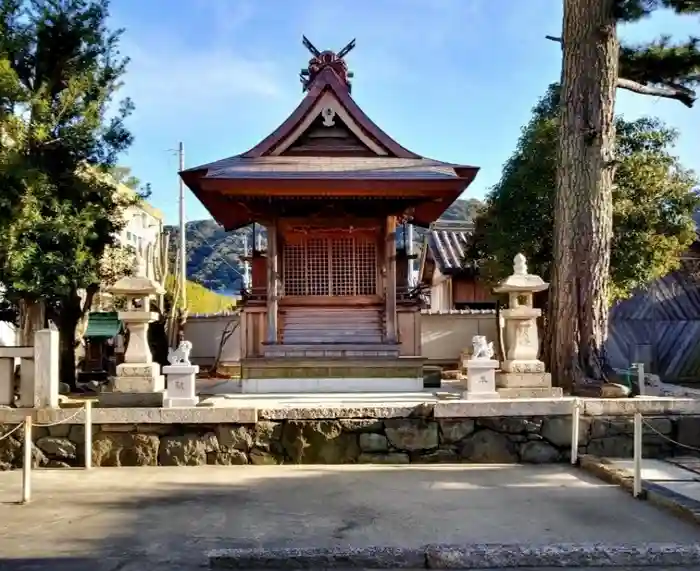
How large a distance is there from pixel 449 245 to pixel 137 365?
18176 millimetres

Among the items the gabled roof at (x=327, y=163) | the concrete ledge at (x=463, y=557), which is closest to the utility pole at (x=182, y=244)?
the gabled roof at (x=327, y=163)

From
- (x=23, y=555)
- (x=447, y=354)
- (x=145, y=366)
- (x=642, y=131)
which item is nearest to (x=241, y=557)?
(x=23, y=555)

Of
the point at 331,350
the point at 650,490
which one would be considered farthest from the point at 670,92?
the point at 650,490

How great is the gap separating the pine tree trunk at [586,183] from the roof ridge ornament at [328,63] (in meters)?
4.71

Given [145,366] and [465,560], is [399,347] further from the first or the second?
[465,560]

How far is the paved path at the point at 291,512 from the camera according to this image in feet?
20.6

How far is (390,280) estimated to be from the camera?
1452cm

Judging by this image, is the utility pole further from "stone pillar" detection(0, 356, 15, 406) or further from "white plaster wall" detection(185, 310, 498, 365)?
"stone pillar" detection(0, 356, 15, 406)

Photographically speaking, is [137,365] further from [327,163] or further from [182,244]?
[182,244]

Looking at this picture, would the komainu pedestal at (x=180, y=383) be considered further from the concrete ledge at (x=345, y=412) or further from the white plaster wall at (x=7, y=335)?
the white plaster wall at (x=7, y=335)

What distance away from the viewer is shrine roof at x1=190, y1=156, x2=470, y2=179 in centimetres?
1362

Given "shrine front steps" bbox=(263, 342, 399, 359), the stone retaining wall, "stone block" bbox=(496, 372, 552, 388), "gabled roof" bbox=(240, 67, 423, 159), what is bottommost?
the stone retaining wall

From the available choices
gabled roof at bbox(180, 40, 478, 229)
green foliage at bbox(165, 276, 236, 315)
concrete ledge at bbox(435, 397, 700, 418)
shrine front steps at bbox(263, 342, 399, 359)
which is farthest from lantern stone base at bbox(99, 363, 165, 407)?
green foliage at bbox(165, 276, 236, 315)

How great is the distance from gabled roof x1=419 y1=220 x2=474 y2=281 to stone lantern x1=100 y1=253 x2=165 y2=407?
1431cm
